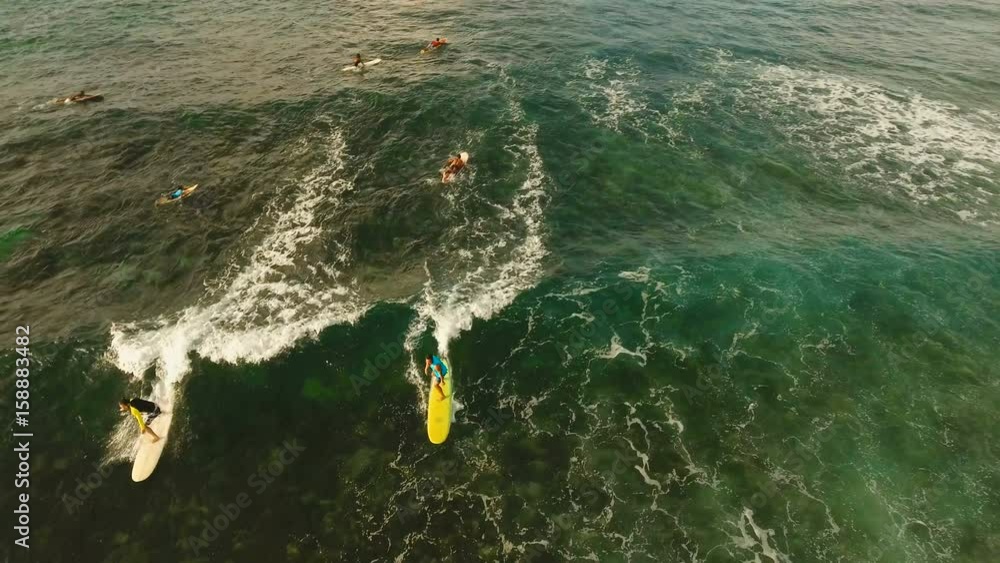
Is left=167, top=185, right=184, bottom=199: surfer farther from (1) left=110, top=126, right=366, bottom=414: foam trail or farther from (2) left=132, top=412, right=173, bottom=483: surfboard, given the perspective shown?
(2) left=132, top=412, right=173, bottom=483: surfboard

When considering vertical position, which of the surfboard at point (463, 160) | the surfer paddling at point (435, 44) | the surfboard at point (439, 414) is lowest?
the surfboard at point (439, 414)

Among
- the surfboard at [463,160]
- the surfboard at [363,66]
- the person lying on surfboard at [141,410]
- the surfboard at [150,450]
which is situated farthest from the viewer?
the surfboard at [363,66]

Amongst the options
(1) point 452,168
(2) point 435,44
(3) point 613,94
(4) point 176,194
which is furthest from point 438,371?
(2) point 435,44

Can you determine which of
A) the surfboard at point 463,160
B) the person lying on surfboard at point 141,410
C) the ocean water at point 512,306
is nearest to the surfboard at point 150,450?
the person lying on surfboard at point 141,410

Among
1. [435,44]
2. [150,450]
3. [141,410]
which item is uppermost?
[435,44]

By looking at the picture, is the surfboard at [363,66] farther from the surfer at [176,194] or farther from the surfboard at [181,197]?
the surfer at [176,194]

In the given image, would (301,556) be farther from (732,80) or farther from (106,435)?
(732,80)

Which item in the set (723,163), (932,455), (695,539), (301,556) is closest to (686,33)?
(723,163)

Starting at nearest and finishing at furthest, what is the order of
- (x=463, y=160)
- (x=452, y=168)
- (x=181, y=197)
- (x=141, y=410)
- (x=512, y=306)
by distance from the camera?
(x=141, y=410)
(x=512, y=306)
(x=181, y=197)
(x=452, y=168)
(x=463, y=160)

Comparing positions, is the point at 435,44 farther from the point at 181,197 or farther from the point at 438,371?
the point at 438,371
